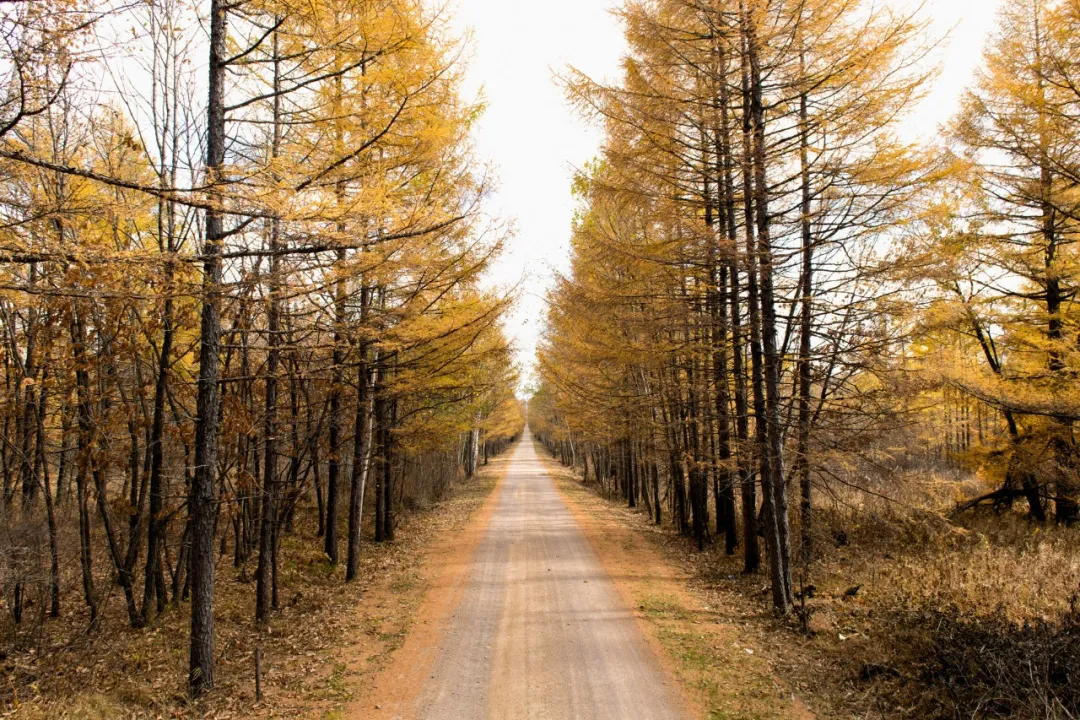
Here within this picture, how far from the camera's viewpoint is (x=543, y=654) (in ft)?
22.6

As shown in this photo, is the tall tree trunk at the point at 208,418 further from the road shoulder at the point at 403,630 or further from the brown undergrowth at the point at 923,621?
the brown undergrowth at the point at 923,621

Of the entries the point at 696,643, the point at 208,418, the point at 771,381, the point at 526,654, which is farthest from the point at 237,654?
the point at 771,381

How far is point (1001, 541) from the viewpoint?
11109 mm

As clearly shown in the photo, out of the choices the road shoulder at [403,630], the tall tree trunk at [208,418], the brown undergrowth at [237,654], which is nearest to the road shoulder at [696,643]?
the road shoulder at [403,630]

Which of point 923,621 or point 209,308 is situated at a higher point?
point 209,308

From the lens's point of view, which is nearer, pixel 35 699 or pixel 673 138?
pixel 35 699

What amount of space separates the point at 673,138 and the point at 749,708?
7.36 m

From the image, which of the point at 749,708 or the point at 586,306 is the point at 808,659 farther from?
the point at 586,306

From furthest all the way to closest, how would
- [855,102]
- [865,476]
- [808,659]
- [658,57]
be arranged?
1. [865,476]
2. [658,57]
3. [855,102]
4. [808,659]

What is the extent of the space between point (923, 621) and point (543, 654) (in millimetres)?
4487

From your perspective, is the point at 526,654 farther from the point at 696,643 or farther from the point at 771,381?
the point at 771,381

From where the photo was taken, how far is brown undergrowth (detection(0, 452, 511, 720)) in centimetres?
582

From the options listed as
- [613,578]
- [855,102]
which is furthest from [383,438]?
[855,102]

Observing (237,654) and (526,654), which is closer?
(526,654)
